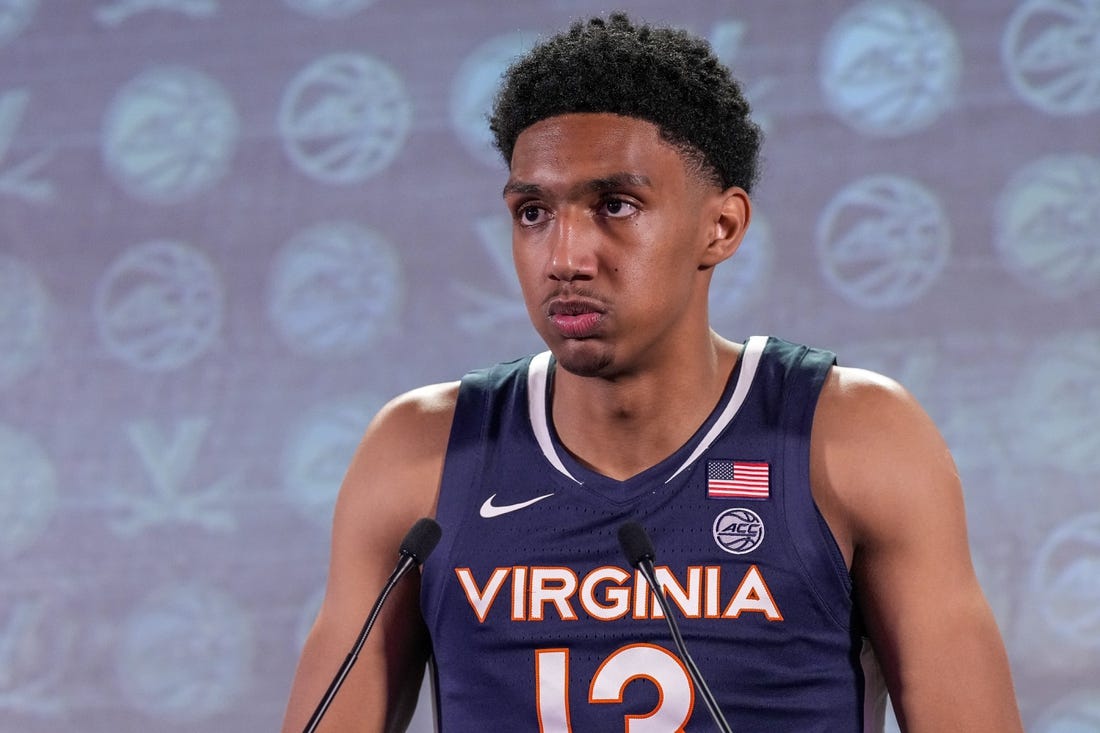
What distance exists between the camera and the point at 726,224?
58.4 inches

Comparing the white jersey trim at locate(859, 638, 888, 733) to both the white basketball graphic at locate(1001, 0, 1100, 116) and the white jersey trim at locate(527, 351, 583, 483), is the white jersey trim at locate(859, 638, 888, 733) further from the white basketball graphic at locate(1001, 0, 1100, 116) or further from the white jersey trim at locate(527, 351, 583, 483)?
the white basketball graphic at locate(1001, 0, 1100, 116)

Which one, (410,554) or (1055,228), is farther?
(1055,228)

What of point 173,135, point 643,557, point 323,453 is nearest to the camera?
point 643,557

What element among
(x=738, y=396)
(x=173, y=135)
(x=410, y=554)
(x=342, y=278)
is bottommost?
(x=410, y=554)

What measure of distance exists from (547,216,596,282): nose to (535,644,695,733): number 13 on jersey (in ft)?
1.30

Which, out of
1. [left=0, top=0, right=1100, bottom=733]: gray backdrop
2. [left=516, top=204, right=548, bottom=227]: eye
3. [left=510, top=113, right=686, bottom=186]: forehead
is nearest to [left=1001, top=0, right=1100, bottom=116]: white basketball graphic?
[left=0, top=0, right=1100, bottom=733]: gray backdrop

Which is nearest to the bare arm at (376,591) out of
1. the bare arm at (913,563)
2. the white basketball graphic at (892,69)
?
the bare arm at (913,563)

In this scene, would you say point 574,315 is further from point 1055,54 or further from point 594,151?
point 1055,54

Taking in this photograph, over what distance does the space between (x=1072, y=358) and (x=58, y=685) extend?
1.93m

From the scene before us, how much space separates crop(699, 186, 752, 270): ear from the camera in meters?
1.46

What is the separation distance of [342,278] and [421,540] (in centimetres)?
121

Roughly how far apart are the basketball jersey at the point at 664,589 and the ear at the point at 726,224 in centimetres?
16

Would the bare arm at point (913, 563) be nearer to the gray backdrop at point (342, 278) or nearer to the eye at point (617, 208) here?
the eye at point (617, 208)

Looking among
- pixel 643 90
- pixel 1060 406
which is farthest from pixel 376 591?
pixel 1060 406
